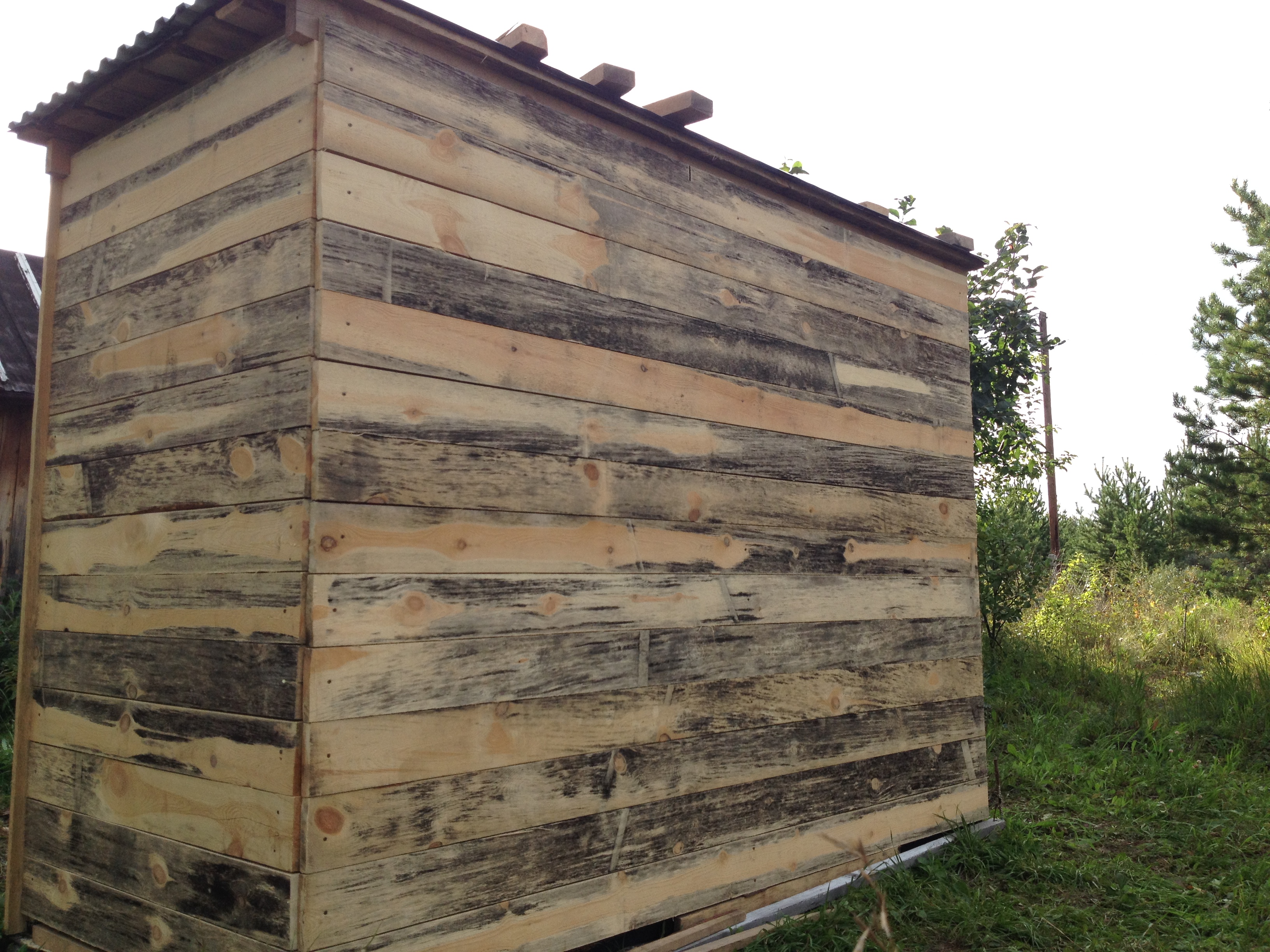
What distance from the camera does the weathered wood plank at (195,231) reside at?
2.79 meters

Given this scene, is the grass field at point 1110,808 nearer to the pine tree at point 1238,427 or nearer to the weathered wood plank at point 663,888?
the weathered wood plank at point 663,888

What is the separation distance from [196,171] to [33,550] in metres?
1.57

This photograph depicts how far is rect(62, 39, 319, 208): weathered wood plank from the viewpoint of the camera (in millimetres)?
2887

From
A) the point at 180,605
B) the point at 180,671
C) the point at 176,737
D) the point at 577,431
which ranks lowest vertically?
the point at 176,737

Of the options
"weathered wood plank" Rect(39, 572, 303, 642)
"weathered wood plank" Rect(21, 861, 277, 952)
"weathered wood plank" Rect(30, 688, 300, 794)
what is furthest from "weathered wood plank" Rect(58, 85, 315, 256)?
"weathered wood plank" Rect(21, 861, 277, 952)

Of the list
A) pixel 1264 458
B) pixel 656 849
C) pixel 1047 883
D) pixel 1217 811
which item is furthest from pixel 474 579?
pixel 1264 458

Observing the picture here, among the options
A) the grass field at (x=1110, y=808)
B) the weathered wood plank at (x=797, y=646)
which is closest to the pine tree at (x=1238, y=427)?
the grass field at (x=1110, y=808)

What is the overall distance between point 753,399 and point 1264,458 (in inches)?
694

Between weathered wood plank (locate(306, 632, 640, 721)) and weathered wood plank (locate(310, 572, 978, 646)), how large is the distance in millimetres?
35

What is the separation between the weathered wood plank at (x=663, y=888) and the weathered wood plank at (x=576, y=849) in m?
0.03

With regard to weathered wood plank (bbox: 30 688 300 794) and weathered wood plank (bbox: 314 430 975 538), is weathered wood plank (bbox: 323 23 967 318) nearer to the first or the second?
weathered wood plank (bbox: 314 430 975 538)

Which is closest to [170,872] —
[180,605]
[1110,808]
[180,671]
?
[180,671]

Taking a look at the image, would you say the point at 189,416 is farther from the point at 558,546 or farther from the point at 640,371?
the point at 640,371

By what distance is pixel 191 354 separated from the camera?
306 centimetres
